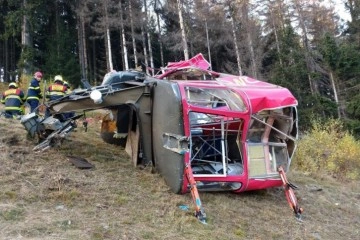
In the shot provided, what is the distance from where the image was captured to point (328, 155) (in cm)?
1292

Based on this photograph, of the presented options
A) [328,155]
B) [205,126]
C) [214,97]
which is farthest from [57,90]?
[328,155]

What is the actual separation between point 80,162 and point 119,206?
192 cm

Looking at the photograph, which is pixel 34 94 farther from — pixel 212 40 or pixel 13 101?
pixel 212 40

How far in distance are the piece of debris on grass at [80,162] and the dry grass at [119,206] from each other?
0.10 meters

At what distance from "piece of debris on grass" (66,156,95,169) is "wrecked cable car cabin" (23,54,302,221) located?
94cm

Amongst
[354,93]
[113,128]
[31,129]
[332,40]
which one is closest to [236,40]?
[332,40]

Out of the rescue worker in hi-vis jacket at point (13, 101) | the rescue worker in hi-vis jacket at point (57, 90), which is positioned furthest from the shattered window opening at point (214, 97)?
the rescue worker in hi-vis jacket at point (13, 101)

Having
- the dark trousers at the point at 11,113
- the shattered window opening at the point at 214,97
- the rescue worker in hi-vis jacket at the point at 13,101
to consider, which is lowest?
the shattered window opening at the point at 214,97

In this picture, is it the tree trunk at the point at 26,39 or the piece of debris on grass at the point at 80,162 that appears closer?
the piece of debris on grass at the point at 80,162

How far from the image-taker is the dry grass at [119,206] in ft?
17.1

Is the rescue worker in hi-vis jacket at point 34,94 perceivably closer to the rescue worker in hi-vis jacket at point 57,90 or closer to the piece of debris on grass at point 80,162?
the rescue worker in hi-vis jacket at point 57,90

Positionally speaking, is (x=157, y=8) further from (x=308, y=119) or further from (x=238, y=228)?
(x=238, y=228)

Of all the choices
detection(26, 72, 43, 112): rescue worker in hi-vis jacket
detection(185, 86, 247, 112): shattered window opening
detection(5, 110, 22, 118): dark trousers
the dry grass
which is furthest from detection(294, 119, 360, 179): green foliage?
detection(5, 110, 22, 118): dark trousers

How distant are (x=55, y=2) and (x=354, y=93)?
20.0m
